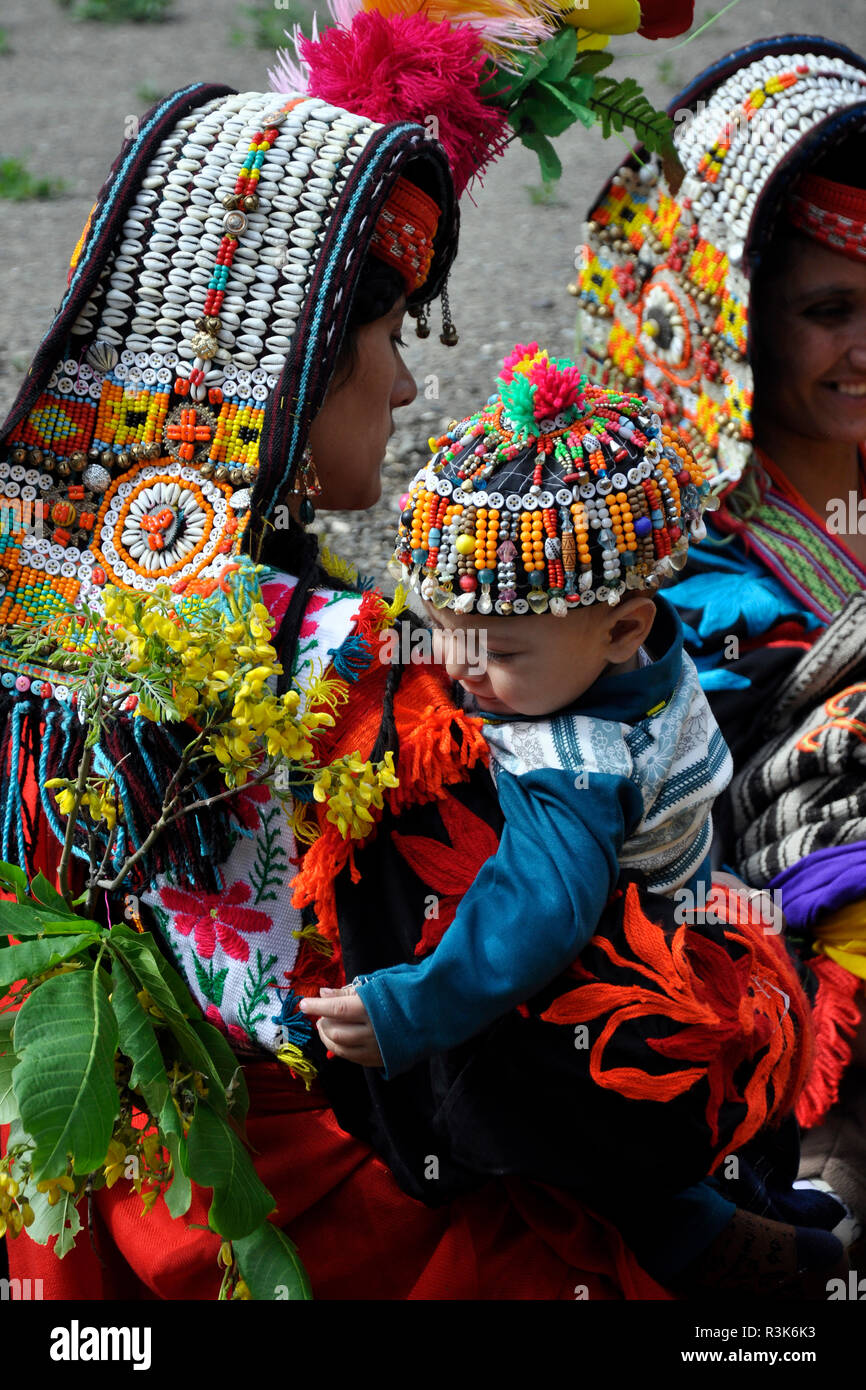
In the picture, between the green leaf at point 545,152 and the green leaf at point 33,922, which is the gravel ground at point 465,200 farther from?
the green leaf at point 33,922

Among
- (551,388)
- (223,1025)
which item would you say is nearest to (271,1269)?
(223,1025)

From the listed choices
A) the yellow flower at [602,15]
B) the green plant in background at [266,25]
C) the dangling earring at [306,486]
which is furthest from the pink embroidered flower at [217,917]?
the green plant in background at [266,25]

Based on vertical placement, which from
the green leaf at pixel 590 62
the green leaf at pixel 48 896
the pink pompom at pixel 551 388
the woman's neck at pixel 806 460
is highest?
the green leaf at pixel 590 62

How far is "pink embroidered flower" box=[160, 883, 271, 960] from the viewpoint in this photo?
198 centimetres

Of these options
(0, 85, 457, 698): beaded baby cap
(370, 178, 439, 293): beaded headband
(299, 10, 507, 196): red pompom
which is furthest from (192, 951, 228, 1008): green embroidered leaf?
(299, 10, 507, 196): red pompom

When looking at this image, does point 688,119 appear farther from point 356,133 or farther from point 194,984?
point 194,984

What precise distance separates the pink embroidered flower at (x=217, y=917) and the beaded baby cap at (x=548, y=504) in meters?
0.53

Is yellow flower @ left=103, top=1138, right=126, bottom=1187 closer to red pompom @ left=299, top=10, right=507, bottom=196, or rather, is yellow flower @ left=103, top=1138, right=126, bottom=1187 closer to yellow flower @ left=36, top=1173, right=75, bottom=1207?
yellow flower @ left=36, top=1173, right=75, bottom=1207

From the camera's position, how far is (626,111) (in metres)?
2.53

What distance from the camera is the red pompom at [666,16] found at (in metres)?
2.50

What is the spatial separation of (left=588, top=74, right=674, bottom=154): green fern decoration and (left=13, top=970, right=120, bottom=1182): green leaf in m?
1.82
